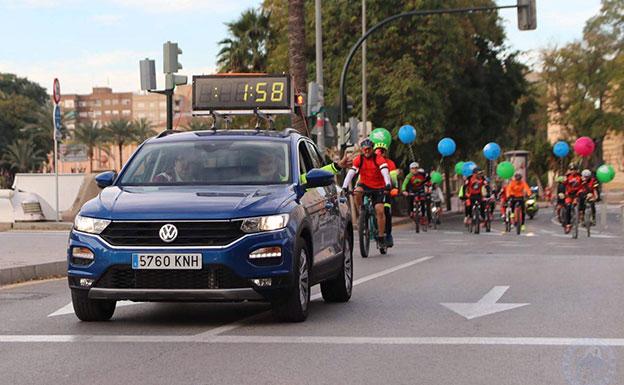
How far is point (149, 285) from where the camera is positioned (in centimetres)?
894

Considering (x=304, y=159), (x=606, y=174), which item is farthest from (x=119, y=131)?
(x=304, y=159)

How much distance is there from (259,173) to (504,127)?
4786cm

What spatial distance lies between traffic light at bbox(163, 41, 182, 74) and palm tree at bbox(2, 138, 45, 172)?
306 feet

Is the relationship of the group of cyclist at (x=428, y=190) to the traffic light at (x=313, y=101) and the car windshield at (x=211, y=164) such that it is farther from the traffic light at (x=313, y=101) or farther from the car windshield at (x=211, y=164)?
the car windshield at (x=211, y=164)

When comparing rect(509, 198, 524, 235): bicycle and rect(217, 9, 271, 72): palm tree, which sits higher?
rect(217, 9, 271, 72): palm tree

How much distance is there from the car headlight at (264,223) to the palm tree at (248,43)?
47344mm

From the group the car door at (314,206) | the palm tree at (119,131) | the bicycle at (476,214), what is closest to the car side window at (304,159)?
the car door at (314,206)

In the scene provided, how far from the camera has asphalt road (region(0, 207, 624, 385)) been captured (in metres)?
7.11

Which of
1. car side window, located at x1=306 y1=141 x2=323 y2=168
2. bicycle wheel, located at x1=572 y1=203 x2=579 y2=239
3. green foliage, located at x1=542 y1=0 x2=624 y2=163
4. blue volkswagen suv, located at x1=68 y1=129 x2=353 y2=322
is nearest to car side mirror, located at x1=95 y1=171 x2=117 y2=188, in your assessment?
blue volkswagen suv, located at x1=68 y1=129 x2=353 y2=322

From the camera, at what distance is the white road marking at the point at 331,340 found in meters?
8.42

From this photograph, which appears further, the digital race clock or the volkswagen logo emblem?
the digital race clock

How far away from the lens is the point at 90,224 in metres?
9.12

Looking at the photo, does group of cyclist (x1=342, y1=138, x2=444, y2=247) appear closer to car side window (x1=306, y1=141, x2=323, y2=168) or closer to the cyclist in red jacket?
the cyclist in red jacket

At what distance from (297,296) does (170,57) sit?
13814 mm
